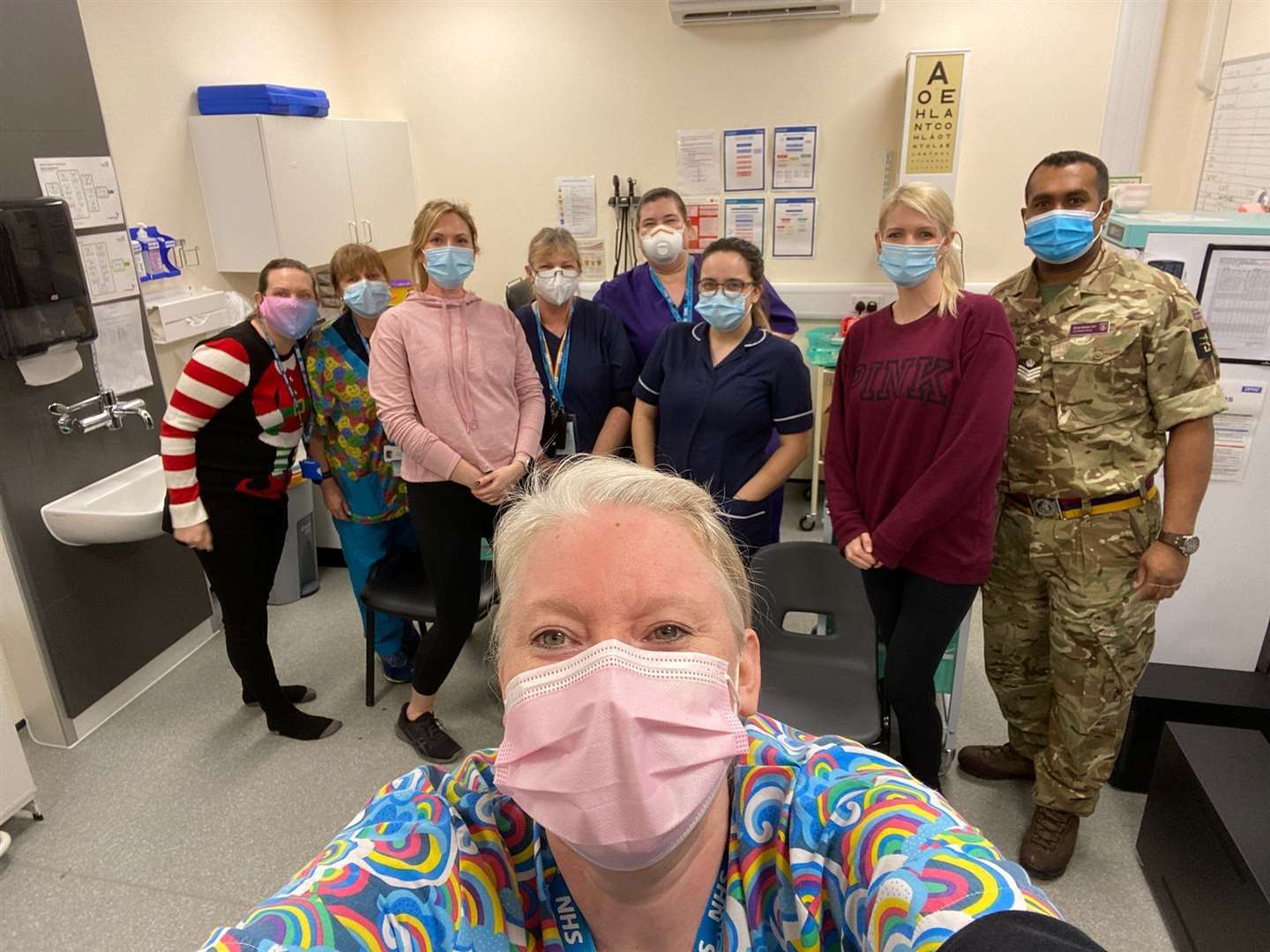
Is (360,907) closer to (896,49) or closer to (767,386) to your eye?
(767,386)

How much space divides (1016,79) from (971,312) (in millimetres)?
2698

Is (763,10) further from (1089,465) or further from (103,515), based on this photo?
(103,515)

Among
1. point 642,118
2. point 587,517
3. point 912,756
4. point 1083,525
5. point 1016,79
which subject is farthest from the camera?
point 642,118

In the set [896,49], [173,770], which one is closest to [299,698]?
[173,770]

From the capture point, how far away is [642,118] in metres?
4.10

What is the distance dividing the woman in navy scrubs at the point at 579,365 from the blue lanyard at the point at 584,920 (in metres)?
1.75

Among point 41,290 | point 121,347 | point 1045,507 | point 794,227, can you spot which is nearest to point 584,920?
point 1045,507

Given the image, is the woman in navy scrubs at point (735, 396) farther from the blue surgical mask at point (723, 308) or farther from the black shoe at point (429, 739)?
the black shoe at point (429, 739)

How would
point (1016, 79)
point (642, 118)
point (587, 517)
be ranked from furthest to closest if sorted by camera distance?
point (642, 118) → point (1016, 79) → point (587, 517)

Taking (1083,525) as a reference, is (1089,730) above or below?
below

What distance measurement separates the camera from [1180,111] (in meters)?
3.41

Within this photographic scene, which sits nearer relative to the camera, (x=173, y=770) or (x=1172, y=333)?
(x=1172, y=333)

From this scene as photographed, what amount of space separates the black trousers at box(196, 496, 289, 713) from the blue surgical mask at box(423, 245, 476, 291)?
830 mm

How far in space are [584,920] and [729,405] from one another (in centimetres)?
147
